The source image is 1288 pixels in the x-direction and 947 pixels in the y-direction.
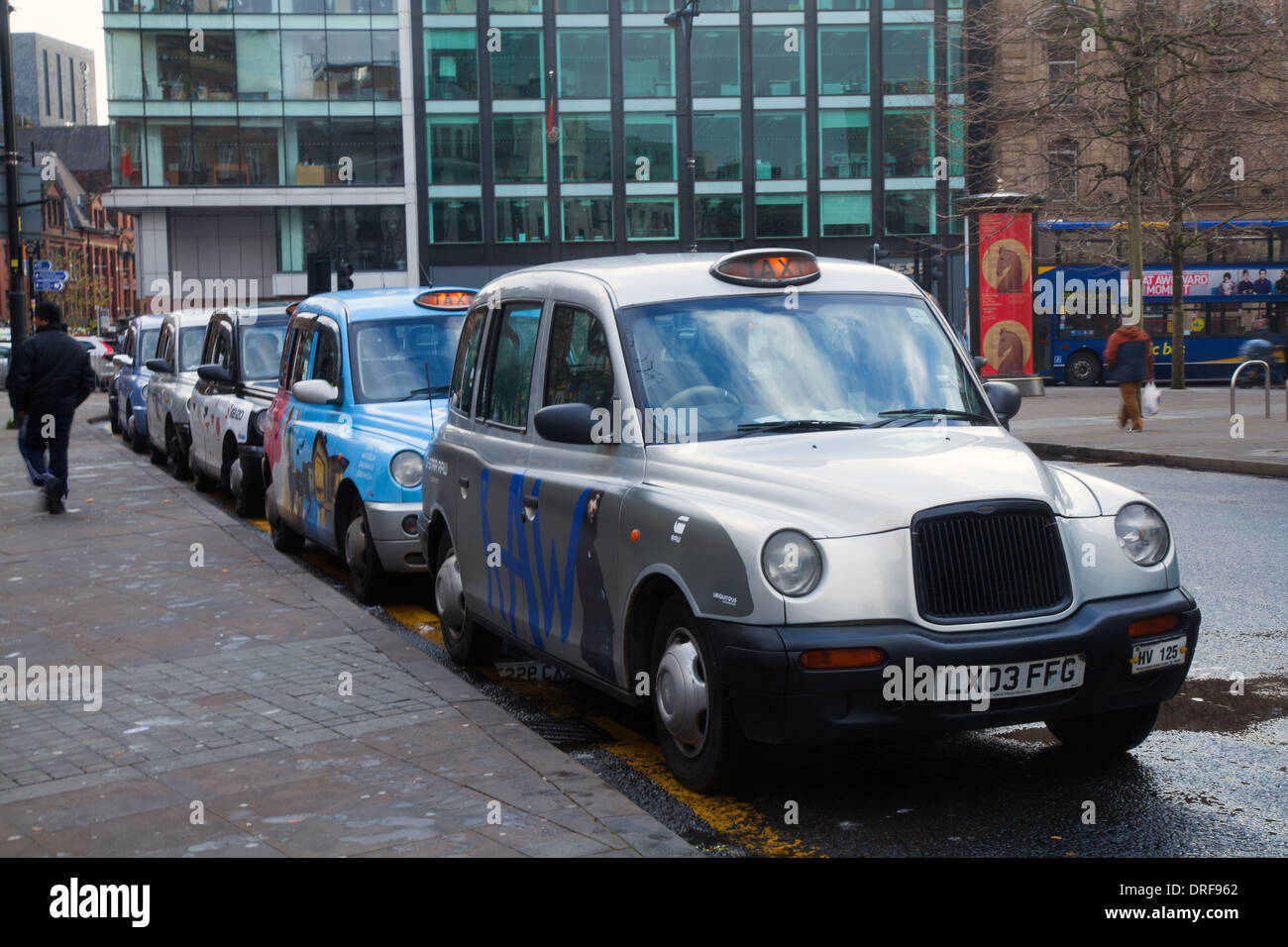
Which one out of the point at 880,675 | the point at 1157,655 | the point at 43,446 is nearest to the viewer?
the point at 880,675

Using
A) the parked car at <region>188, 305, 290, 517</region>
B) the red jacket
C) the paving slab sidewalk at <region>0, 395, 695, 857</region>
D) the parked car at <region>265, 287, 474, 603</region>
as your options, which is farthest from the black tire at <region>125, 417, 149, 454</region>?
the red jacket

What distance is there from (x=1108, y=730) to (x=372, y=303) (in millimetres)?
6679

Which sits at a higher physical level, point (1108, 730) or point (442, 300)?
point (442, 300)

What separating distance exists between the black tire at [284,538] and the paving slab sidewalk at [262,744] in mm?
944

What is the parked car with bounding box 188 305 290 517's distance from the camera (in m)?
13.7

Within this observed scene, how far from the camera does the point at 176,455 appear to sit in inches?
697

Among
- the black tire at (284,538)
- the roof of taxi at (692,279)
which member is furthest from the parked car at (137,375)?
the roof of taxi at (692,279)

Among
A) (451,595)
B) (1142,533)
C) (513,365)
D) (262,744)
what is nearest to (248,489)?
(451,595)

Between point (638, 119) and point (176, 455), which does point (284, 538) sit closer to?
point (176, 455)

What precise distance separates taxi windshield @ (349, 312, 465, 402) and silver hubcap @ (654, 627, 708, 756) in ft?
17.9

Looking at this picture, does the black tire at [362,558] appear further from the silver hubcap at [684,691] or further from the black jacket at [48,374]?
the black jacket at [48,374]

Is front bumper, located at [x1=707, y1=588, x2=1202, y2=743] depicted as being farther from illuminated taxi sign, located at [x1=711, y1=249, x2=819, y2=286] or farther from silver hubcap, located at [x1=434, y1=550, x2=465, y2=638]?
silver hubcap, located at [x1=434, y1=550, x2=465, y2=638]
